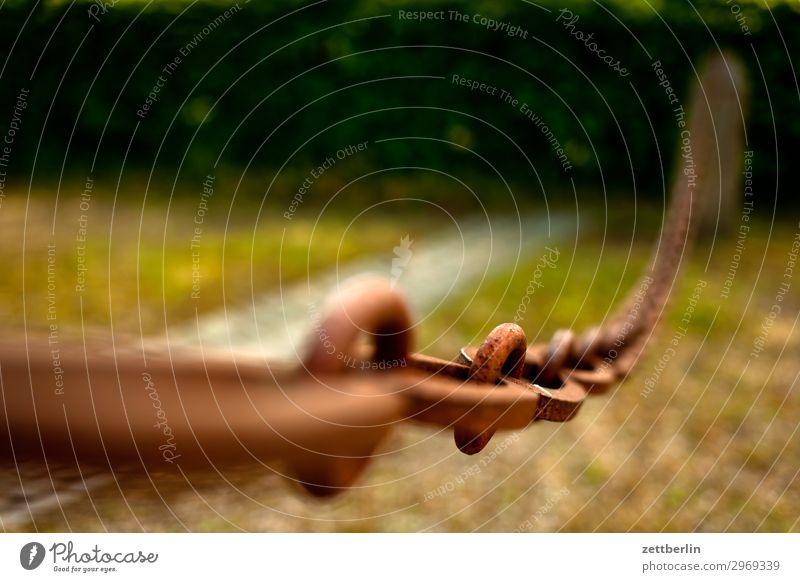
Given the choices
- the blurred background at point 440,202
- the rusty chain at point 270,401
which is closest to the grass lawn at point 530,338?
the blurred background at point 440,202

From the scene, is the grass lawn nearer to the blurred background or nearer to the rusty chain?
the blurred background

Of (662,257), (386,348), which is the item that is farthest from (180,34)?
(386,348)

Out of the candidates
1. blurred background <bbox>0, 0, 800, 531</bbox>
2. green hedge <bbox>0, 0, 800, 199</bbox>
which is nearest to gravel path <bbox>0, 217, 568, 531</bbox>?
blurred background <bbox>0, 0, 800, 531</bbox>

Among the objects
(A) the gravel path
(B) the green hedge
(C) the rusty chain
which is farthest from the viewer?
(B) the green hedge

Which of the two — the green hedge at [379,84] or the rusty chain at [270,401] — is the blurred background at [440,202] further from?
the rusty chain at [270,401]

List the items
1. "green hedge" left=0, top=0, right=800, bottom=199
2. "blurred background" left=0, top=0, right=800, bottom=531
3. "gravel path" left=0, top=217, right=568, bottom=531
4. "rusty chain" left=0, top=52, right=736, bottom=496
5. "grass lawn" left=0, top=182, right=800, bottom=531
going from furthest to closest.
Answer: "green hedge" left=0, top=0, right=800, bottom=199
"gravel path" left=0, top=217, right=568, bottom=531
"blurred background" left=0, top=0, right=800, bottom=531
"grass lawn" left=0, top=182, right=800, bottom=531
"rusty chain" left=0, top=52, right=736, bottom=496
